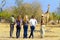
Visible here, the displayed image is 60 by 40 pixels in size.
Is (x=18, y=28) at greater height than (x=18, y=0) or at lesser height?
lesser

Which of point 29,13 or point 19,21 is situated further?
point 29,13

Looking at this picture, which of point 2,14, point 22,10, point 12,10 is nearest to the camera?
point 22,10

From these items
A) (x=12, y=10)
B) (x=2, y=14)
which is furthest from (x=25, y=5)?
(x=2, y=14)

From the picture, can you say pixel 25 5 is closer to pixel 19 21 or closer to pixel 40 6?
pixel 40 6

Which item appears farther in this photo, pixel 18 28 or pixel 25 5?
pixel 25 5

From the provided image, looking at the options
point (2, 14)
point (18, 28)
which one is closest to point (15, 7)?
point (2, 14)

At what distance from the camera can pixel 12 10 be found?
88.4 metres

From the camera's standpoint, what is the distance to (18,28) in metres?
21.6

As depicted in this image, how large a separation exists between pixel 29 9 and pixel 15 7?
509 cm

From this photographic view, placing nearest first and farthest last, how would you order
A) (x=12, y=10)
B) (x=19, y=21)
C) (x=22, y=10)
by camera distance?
(x=19, y=21) → (x=22, y=10) → (x=12, y=10)

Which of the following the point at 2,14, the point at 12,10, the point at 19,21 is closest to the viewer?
the point at 19,21

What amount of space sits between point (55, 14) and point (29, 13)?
32.4m

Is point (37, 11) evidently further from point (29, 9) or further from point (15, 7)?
point (15, 7)

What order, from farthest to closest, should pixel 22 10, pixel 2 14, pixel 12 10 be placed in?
pixel 2 14 → pixel 12 10 → pixel 22 10
